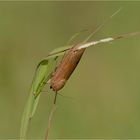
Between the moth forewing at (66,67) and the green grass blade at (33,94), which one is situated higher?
the moth forewing at (66,67)

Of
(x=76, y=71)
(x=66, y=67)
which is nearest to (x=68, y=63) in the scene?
(x=66, y=67)

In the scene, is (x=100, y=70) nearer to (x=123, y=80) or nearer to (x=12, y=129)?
(x=123, y=80)

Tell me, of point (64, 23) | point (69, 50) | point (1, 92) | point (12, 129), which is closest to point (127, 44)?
point (64, 23)

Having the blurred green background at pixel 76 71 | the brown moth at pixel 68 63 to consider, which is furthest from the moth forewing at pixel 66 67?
the blurred green background at pixel 76 71

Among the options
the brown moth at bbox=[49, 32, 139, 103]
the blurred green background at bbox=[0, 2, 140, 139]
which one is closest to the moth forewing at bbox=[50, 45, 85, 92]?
the brown moth at bbox=[49, 32, 139, 103]

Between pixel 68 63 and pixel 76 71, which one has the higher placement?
pixel 76 71

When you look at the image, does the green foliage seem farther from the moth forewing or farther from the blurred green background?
the blurred green background

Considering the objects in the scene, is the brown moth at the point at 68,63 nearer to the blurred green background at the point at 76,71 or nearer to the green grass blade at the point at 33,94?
the green grass blade at the point at 33,94

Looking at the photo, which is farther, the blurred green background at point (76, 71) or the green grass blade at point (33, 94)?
the blurred green background at point (76, 71)

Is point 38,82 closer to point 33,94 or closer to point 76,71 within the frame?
point 33,94
